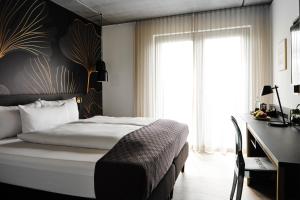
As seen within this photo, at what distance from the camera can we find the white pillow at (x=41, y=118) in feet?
7.86

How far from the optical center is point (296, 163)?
0.97 m

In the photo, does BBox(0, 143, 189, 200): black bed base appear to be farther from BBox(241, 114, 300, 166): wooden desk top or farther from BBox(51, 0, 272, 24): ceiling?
BBox(51, 0, 272, 24): ceiling

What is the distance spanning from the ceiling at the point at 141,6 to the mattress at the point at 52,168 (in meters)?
2.61

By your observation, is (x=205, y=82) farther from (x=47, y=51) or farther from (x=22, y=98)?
(x=22, y=98)

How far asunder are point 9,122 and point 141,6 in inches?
106

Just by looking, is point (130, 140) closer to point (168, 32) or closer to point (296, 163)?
point (296, 163)

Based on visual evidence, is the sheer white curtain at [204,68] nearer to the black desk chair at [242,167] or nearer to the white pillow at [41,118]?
the white pillow at [41,118]

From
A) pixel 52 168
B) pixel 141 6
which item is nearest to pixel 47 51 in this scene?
pixel 141 6

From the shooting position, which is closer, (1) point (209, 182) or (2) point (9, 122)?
(2) point (9, 122)

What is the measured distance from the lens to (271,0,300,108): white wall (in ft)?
7.89

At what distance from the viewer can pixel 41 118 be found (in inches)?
98.9

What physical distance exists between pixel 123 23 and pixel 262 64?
9.45ft

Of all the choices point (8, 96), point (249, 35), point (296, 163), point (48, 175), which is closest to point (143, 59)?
point (249, 35)

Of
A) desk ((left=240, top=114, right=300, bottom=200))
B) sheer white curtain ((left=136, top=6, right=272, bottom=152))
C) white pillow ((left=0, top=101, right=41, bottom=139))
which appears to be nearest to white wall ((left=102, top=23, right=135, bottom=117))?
sheer white curtain ((left=136, top=6, right=272, bottom=152))
